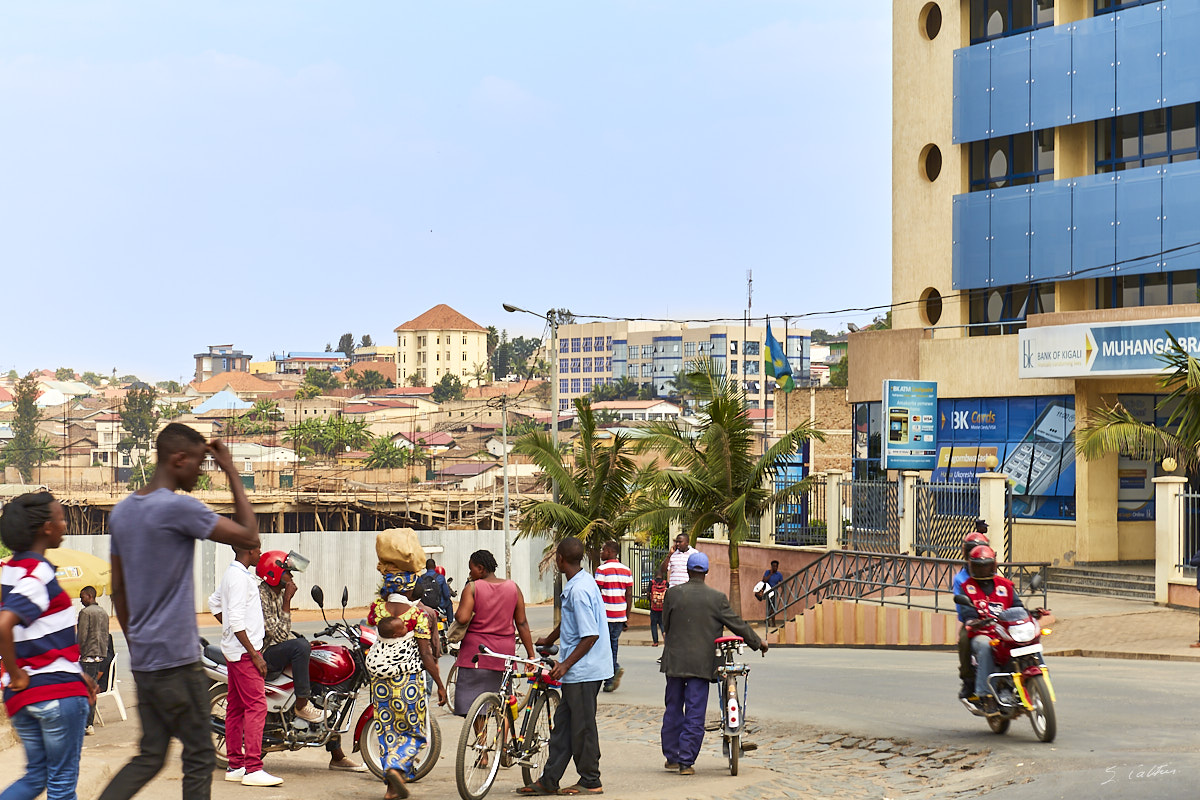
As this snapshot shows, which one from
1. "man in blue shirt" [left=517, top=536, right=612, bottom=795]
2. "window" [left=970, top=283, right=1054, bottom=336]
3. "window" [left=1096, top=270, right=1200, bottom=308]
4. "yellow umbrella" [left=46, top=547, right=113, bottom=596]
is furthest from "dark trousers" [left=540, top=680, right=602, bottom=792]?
"window" [left=970, top=283, right=1054, bottom=336]

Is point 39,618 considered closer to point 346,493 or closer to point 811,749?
point 811,749

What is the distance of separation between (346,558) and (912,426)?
24.4 meters

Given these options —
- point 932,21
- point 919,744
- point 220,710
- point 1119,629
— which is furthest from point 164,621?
point 932,21

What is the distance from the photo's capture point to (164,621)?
569 cm

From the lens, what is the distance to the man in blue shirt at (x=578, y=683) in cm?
913

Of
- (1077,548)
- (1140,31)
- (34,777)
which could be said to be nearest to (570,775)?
(34,777)

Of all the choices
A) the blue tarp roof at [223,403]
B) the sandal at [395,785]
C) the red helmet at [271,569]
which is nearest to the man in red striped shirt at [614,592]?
the red helmet at [271,569]

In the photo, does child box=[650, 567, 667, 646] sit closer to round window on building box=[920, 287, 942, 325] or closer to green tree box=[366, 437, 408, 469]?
round window on building box=[920, 287, 942, 325]

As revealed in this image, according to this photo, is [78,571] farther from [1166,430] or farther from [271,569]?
[1166,430]

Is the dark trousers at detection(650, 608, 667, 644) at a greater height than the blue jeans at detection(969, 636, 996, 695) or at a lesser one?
lesser

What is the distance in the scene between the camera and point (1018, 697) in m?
10.7

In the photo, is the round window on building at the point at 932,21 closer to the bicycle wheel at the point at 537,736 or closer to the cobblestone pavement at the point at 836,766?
the cobblestone pavement at the point at 836,766

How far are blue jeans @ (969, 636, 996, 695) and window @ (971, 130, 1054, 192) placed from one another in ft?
74.0

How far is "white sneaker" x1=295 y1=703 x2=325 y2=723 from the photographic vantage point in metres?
9.84
